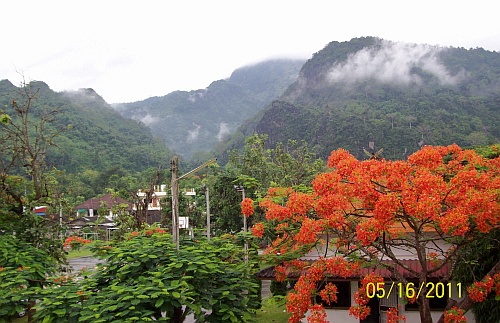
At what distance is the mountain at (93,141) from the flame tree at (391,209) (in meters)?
48.3

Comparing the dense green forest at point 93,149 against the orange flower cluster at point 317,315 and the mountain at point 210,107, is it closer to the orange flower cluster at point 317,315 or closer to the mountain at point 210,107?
the orange flower cluster at point 317,315

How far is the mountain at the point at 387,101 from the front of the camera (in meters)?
57.2

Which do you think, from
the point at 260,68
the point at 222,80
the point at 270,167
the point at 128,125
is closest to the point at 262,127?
the point at 128,125

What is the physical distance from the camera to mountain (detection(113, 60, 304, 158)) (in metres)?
142

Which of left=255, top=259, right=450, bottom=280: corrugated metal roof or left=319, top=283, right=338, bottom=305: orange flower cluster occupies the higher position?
left=319, top=283, right=338, bottom=305: orange flower cluster

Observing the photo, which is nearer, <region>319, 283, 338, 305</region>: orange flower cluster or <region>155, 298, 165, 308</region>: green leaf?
<region>155, 298, 165, 308</region>: green leaf

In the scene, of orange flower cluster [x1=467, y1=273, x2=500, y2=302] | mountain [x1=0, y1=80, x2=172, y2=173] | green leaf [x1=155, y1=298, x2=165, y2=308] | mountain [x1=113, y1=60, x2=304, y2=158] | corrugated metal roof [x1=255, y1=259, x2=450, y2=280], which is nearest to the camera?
green leaf [x1=155, y1=298, x2=165, y2=308]

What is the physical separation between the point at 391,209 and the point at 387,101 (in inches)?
3013

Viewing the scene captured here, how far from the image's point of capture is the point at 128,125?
89125 mm

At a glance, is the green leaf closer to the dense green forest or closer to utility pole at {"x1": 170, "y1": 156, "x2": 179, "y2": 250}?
utility pole at {"x1": 170, "y1": 156, "x2": 179, "y2": 250}

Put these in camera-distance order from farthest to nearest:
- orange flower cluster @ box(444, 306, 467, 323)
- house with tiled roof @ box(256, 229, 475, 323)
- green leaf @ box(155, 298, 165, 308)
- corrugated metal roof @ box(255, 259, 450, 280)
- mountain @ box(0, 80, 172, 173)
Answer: mountain @ box(0, 80, 172, 173), house with tiled roof @ box(256, 229, 475, 323), corrugated metal roof @ box(255, 259, 450, 280), orange flower cluster @ box(444, 306, 467, 323), green leaf @ box(155, 298, 165, 308)

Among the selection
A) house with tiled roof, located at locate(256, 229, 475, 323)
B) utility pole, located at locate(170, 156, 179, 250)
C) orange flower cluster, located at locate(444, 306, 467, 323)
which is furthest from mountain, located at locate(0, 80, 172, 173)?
orange flower cluster, located at locate(444, 306, 467, 323)

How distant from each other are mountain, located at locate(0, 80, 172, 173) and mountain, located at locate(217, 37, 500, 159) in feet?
47.8

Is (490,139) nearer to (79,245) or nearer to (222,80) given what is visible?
(79,245)
